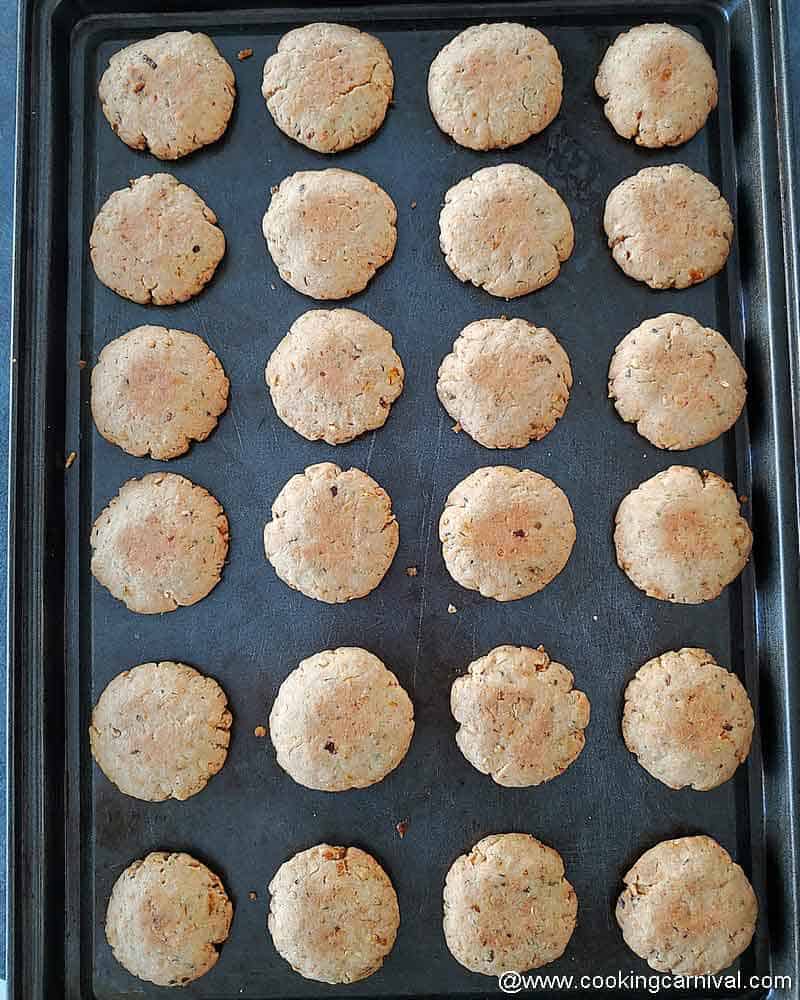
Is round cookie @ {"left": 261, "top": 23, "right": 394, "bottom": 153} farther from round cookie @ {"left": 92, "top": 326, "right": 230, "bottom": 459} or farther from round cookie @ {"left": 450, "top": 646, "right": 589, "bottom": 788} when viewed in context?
round cookie @ {"left": 450, "top": 646, "right": 589, "bottom": 788}

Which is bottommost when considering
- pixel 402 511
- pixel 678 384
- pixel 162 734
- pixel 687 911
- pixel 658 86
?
pixel 687 911

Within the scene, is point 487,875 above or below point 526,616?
below

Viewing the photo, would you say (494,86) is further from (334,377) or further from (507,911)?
(507,911)

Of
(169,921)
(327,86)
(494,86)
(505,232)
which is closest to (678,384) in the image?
(505,232)

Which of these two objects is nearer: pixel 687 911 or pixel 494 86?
Answer: pixel 687 911

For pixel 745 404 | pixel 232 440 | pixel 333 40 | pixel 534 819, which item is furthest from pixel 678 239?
pixel 534 819

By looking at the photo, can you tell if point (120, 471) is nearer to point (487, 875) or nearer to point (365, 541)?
point (365, 541)

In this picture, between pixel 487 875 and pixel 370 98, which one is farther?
pixel 370 98
